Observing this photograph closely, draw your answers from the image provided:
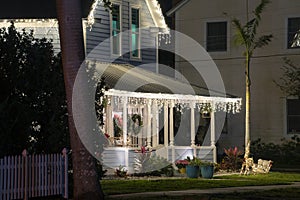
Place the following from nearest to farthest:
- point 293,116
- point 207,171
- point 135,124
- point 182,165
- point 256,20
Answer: point 207,171 → point 182,165 → point 135,124 → point 256,20 → point 293,116

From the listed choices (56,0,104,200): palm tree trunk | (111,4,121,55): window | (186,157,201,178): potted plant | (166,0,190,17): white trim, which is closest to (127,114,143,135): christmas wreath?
(111,4,121,55): window

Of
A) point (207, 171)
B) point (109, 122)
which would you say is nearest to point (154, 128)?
point (109, 122)

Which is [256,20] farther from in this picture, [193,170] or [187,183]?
[187,183]

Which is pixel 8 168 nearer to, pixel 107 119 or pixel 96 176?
pixel 96 176

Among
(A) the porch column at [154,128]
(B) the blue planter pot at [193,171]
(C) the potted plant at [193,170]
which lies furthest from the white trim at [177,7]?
(B) the blue planter pot at [193,171]

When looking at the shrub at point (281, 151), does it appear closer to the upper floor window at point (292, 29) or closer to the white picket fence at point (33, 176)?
the upper floor window at point (292, 29)

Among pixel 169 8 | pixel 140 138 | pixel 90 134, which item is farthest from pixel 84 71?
pixel 169 8

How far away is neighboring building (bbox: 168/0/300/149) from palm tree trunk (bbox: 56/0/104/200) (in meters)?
18.9

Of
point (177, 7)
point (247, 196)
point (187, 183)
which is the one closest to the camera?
point (247, 196)

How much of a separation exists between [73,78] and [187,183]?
754 centimetres

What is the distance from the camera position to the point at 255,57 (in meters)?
36.4

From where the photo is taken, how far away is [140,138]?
30.3 m

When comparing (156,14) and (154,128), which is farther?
(156,14)

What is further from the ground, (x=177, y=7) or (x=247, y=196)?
(x=177, y=7)
